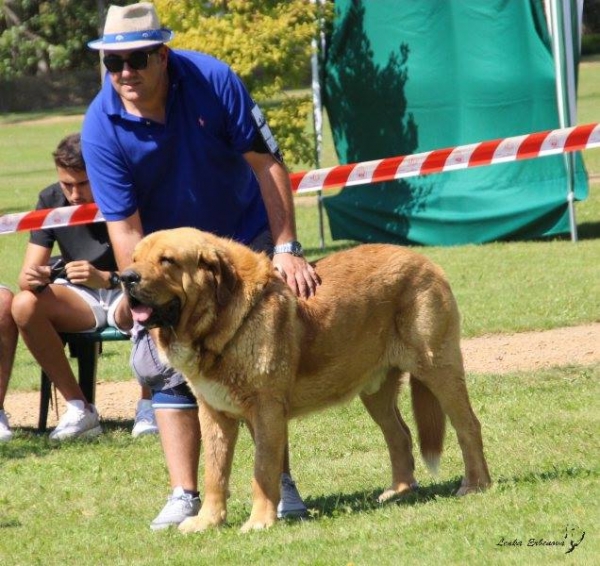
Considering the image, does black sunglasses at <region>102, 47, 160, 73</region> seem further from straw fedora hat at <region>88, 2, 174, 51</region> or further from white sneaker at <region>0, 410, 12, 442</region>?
white sneaker at <region>0, 410, 12, 442</region>

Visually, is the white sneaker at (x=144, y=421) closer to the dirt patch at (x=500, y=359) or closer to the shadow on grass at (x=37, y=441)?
the shadow on grass at (x=37, y=441)

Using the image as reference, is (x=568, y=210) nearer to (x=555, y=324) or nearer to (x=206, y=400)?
(x=555, y=324)

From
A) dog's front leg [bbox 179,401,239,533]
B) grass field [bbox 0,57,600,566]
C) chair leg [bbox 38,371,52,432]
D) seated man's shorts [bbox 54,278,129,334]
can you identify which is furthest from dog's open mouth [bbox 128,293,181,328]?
chair leg [bbox 38,371,52,432]

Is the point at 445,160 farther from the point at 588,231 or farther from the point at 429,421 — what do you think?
the point at 429,421

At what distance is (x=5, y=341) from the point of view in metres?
8.52

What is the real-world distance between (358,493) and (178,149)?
1917 millimetres

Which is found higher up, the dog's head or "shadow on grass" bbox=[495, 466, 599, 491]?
the dog's head

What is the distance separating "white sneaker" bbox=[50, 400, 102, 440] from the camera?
8.24 meters

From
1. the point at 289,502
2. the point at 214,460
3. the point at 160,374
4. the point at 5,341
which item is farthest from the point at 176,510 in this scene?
the point at 5,341

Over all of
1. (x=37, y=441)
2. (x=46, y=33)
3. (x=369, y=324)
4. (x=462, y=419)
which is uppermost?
(x=369, y=324)

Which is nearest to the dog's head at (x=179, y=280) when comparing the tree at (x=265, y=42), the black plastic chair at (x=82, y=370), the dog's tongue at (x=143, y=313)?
the dog's tongue at (x=143, y=313)

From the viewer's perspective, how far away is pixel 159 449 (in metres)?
7.63

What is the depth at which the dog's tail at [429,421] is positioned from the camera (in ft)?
20.3

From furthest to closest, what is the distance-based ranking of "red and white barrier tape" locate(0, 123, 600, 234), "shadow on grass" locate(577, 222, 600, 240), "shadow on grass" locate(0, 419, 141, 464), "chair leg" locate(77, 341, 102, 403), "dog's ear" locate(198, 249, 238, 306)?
"shadow on grass" locate(577, 222, 600, 240), "red and white barrier tape" locate(0, 123, 600, 234), "chair leg" locate(77, 341, 102, 403), "shadow on grass" locate(0, 419, 141, 464), "dog's ear" locate(198, 249, 238, 306)
